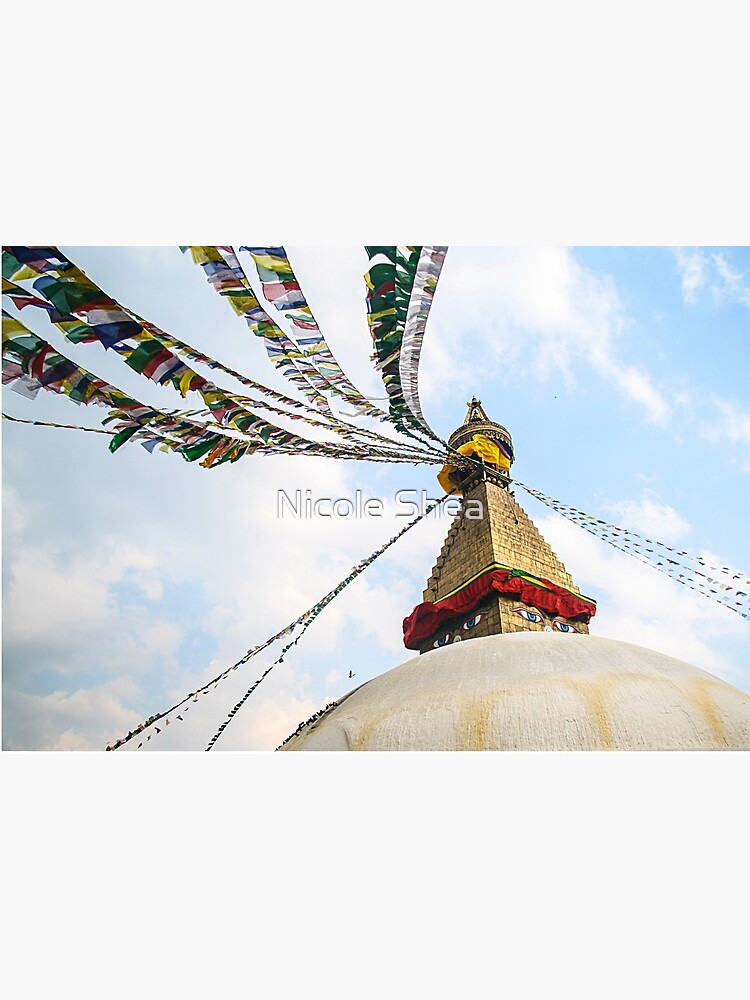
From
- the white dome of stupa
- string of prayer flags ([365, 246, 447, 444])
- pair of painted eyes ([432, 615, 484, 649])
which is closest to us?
the white dome of stupa

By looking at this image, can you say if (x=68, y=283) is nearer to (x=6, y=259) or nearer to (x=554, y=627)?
(x=6, y=259)

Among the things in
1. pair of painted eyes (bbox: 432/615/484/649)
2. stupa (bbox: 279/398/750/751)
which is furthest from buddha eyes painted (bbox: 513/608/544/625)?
pair of painted eyes (bbox: 432/615/484/649)

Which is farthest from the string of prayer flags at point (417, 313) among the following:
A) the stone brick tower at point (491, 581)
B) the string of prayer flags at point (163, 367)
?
the stone brick tower at point (491, 581)

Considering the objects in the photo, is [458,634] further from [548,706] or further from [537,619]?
[548,706]

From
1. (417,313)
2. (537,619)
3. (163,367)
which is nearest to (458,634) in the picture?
(537,619)

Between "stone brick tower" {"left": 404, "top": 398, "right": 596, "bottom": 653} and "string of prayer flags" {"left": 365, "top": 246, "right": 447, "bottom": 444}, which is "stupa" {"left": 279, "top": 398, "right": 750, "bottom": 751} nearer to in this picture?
"stone brick tower" {"left": 404, "top": 398, "right": 596, "bottom": 653}

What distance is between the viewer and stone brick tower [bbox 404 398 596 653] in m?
7.02

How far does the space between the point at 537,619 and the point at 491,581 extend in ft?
2.59

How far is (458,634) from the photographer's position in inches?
291

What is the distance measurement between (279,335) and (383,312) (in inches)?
36.1

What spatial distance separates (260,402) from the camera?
5.12 m

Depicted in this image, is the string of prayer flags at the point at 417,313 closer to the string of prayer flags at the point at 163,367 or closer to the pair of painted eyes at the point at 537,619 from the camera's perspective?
the string of prayer flags at the point at 163,367

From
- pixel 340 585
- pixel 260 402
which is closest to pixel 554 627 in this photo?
pixel 340 585

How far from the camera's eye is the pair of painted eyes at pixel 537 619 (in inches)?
276
